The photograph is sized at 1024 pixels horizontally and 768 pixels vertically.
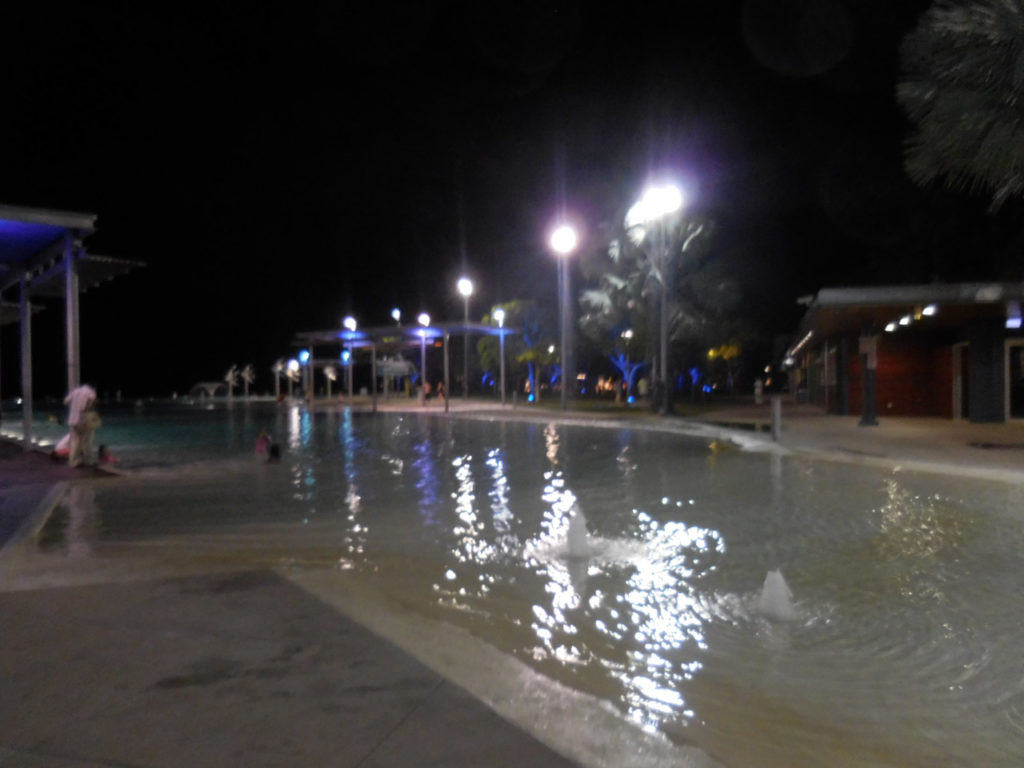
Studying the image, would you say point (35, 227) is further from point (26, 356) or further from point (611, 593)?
point (611, 593)

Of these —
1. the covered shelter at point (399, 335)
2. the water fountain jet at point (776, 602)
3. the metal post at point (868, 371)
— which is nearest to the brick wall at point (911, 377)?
the metal post at point (868, 371)

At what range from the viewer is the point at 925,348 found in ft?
101

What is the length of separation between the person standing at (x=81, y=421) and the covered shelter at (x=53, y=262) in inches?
35.3

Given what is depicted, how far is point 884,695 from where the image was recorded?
5176 millimetres

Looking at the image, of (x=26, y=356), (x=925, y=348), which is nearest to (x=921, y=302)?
(x=925, y=348)

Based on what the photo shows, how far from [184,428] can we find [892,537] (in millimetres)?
26262

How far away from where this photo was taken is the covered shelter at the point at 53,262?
600 inches

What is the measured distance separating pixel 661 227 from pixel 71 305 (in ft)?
65.6

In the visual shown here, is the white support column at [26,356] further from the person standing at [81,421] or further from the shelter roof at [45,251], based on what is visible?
the person standing at [81,421]

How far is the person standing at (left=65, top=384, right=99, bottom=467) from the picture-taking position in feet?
50.1

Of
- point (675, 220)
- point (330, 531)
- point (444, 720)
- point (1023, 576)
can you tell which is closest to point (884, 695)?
point (444, 720)

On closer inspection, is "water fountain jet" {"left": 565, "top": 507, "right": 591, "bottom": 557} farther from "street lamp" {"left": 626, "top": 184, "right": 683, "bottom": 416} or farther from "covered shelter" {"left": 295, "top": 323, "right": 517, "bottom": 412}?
"covered shelter" {"left": 295, "top": 323, "right": 517, "bottom": 412}

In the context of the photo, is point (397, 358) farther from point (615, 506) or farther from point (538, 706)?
point (538, 706)

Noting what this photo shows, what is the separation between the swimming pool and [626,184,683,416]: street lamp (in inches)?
504
